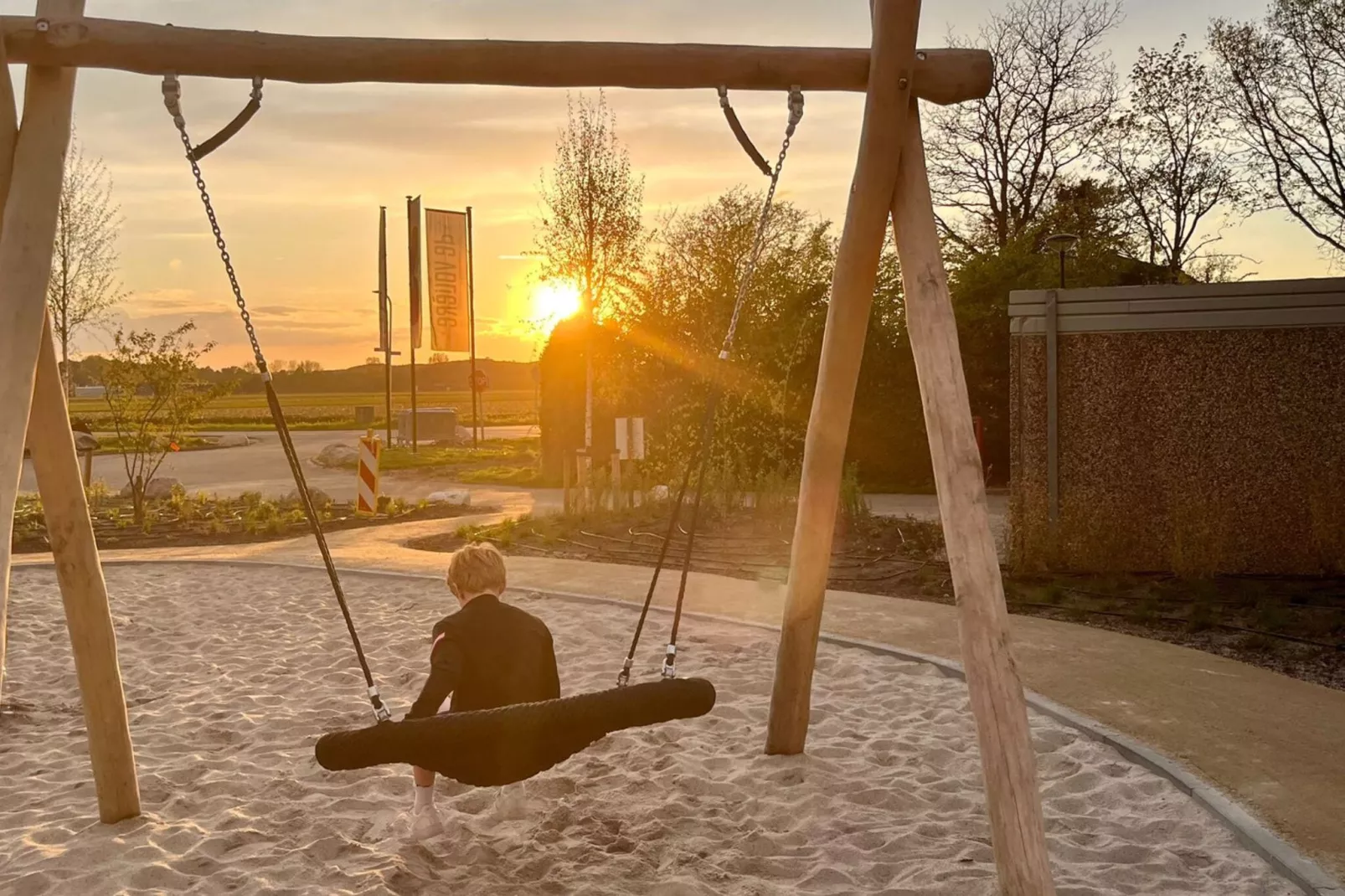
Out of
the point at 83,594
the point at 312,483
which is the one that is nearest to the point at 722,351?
the point at 83,594

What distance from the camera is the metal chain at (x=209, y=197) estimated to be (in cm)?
388

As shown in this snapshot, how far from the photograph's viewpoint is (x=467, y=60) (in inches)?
161

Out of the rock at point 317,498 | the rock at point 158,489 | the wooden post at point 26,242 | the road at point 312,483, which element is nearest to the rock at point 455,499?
the road at point 312,483

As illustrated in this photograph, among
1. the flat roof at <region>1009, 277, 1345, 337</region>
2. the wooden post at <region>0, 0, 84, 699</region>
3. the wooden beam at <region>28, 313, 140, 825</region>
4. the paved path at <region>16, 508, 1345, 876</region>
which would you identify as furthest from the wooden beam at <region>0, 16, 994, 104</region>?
the flat roof at <region>1009, 277, 1345, 337</region>

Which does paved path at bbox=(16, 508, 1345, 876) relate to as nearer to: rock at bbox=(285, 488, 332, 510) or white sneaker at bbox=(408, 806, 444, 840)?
white sneaker at bbox=(408, 806, 444, 840)

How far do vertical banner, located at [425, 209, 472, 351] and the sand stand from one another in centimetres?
1979

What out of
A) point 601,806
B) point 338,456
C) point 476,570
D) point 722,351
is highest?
point 722,351

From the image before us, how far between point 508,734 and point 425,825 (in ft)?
3.08

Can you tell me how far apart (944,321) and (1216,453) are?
7396 mm

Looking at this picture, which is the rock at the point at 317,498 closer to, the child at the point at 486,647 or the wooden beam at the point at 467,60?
the wooden beam at the point at 467,60

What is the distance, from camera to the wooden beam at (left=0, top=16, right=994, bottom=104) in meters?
3.91

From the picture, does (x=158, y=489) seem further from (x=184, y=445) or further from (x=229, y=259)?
(x=229, y=259)

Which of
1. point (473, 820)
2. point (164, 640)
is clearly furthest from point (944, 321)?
point (164, 640)

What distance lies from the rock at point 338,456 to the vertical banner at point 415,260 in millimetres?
4155
